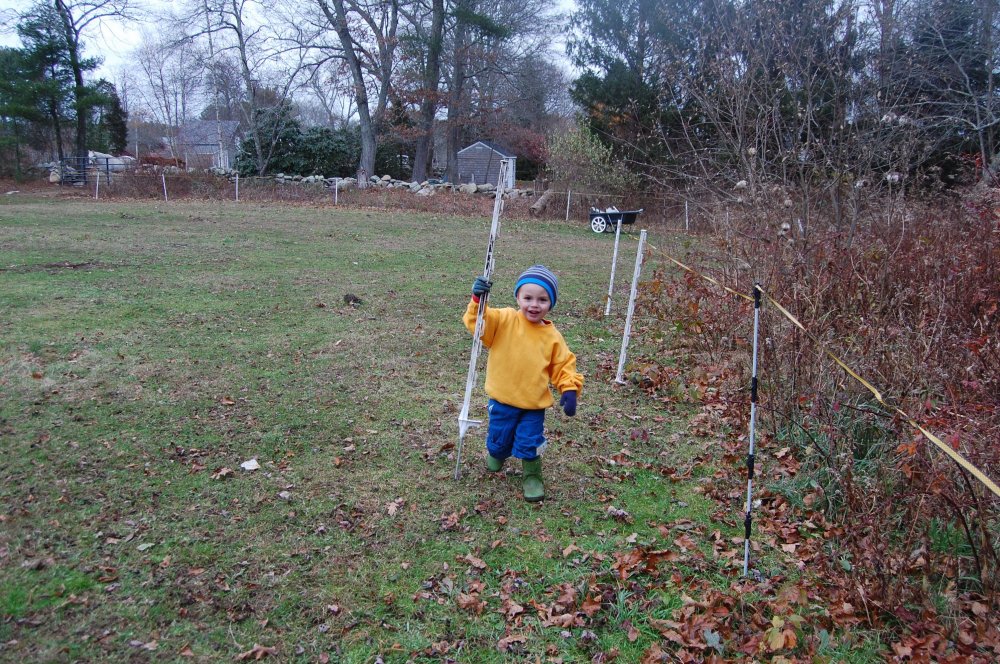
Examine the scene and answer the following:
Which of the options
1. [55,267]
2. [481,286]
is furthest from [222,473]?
[55,267]

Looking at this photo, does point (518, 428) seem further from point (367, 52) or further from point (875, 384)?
point (367, 52)

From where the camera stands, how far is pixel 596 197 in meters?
25.9

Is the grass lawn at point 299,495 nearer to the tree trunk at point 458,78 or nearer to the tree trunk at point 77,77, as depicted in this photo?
the tree trunk at point 458,78

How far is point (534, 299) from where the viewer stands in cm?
455

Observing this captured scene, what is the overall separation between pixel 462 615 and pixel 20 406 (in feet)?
14.1

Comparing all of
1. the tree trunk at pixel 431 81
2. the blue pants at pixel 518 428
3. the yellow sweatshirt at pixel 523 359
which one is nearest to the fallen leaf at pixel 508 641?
the blue pants at pixel 518 428

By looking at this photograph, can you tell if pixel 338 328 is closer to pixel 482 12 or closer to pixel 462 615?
pixel 462 615

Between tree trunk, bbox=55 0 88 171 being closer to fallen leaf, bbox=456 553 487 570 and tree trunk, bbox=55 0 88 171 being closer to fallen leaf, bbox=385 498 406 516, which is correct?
fallen leaf, bbox=385 498 406 516

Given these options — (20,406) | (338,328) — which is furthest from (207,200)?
(20,406)

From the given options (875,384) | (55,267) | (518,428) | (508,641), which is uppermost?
(875,384)

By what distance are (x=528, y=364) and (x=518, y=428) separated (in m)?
0.45

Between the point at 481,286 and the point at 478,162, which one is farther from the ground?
the point at 478,162

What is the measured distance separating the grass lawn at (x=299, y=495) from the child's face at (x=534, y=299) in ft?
4.17

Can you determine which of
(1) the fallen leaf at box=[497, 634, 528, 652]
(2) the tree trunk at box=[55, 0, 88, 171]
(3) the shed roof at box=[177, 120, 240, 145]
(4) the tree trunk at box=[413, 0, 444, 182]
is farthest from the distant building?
(1) the fallen leaf at box=[497, 634, 528, 652]
